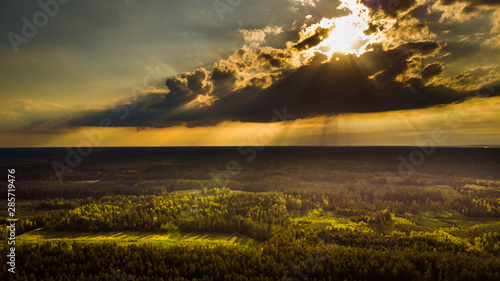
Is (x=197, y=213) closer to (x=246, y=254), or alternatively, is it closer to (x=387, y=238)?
(x=246, y=254)

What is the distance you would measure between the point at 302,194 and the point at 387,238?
2906 cm

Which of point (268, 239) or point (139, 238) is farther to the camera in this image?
point (139, 238)

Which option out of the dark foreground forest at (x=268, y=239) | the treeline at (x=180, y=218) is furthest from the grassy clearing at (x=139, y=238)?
the treeline at (x=180, y=218)

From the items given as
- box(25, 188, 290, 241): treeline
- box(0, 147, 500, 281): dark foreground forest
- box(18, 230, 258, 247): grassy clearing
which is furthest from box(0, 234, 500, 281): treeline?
box(25, 188, 290, 241): treeline

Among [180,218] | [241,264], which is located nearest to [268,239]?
[241,264]

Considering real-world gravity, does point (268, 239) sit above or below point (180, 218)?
below

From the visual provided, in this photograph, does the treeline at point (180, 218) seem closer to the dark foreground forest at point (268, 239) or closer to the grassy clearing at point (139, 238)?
the dark foreground forest at point (268, 239)

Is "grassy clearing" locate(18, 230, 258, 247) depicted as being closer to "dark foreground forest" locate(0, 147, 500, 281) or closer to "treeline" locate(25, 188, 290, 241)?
"dark foreground forest" locate(0, 147, 500, 281)

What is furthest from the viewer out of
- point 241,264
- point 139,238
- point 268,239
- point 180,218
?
point 180,218

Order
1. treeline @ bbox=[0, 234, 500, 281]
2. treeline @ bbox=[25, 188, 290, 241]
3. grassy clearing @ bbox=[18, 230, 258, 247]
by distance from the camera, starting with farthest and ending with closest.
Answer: treeline @ bbox=[25, 188, 290, 241]
grassy clearing @ bbox=[18, 230, 258, 247]
treeline @ bbox=[0, 234, 500, 281]

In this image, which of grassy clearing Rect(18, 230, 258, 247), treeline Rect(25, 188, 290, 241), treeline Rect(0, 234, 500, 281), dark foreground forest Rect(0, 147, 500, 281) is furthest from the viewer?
treeline Rect(25, 188, 290, 241)

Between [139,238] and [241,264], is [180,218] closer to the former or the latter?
[139,238]

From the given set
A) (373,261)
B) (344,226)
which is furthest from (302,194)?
(373,261)

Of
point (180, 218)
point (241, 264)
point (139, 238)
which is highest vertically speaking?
point (180, 218)
